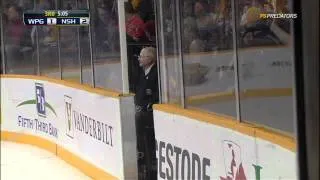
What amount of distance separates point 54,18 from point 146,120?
4.58 ft

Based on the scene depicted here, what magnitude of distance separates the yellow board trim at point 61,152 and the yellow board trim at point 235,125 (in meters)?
1.51

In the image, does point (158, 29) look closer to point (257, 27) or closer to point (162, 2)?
point (162, 2)

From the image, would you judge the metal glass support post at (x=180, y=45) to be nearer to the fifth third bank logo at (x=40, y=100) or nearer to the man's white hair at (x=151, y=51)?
the man's white hair at (x=151, y=51)

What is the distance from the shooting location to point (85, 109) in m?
7.16

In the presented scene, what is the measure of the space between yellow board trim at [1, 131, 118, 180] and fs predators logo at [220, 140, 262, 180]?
7.63ft

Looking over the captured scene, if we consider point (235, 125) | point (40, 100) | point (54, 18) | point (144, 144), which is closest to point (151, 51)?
point (144, 144)

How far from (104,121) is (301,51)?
4.01 meters

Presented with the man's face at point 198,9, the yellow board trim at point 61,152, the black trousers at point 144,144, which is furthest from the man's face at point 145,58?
the man's face at point 198,9

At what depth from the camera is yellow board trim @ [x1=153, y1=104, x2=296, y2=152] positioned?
138 inches

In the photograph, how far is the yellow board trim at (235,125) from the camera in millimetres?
3514

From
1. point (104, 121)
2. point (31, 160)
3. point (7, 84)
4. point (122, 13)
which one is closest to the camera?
point (122, 13)

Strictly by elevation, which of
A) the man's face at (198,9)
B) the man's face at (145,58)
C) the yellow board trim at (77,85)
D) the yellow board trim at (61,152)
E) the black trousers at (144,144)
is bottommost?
the yellow board trim at (61,152)

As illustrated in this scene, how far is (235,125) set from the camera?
411cm

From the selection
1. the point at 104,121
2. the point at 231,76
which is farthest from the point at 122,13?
the point at 231,76
